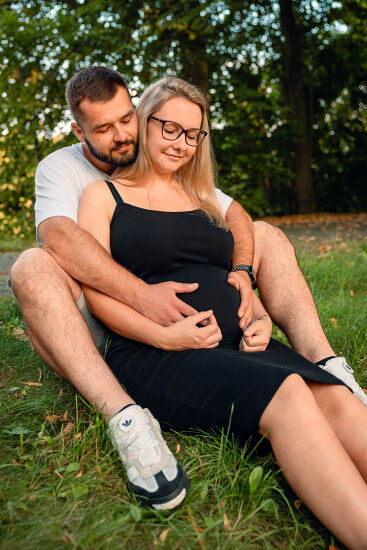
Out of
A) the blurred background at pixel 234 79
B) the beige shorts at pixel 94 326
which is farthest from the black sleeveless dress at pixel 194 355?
the blurred background at pixel 234 79

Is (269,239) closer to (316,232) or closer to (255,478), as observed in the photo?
(255,478)

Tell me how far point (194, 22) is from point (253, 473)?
8.62 meters

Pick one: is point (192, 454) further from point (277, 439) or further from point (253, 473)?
point (277, 439)

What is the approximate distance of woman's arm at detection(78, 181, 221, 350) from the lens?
6.88ft

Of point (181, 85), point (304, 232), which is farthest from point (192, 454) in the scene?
point (304, 232)

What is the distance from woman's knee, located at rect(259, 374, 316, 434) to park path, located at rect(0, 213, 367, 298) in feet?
13.1

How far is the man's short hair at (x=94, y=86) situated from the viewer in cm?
287

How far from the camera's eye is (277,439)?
175 cm

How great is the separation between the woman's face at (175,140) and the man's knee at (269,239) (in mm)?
615

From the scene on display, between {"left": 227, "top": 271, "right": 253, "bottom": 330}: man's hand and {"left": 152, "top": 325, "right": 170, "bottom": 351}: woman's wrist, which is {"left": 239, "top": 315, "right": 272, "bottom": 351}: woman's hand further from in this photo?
{"left": 152, "top": 325, "right": 170, "bottom": 351}: woman's wrist

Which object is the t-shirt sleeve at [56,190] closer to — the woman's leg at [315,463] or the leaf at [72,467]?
the leaf at [72,467]

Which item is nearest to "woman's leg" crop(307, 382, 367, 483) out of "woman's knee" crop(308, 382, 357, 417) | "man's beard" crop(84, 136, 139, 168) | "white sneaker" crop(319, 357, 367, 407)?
"woman's knee" crop(308, 382, 357, 417)

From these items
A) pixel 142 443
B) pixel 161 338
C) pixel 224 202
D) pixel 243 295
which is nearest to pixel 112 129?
pixel 224 202

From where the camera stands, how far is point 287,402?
174 cm
